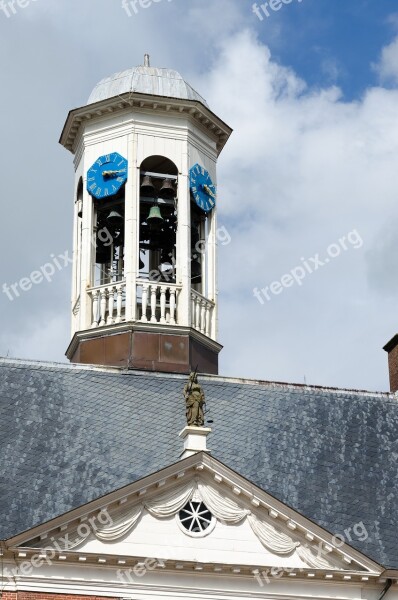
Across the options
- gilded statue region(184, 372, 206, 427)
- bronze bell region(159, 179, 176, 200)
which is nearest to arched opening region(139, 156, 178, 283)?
bronze bell region(159, 179, 176, 200)

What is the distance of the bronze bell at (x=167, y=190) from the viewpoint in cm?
4038

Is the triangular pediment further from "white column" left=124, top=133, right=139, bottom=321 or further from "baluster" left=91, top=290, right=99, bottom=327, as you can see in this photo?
"baluster" left=91, top=290, right=99, bottom=327

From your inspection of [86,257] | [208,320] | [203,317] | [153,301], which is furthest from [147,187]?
[208,320]

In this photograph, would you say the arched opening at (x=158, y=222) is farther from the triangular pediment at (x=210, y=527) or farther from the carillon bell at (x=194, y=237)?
the triangular pediment at (x=210, y=527)

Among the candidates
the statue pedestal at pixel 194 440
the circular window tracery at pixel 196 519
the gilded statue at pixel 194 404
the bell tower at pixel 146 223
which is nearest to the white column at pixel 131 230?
the bell tower at pixel 146 223

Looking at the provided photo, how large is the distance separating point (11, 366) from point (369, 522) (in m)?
9.79

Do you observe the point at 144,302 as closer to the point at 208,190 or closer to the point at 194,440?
the point at 208,190

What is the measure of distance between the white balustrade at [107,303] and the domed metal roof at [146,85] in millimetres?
5652

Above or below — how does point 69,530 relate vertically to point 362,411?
below

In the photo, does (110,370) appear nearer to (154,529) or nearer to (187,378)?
(187,378)

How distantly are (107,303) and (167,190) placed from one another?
369cm

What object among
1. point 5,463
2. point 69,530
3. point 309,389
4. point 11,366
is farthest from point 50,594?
point 309,389

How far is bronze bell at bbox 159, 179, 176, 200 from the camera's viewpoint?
4038 centimetres

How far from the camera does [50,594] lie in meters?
31.2
